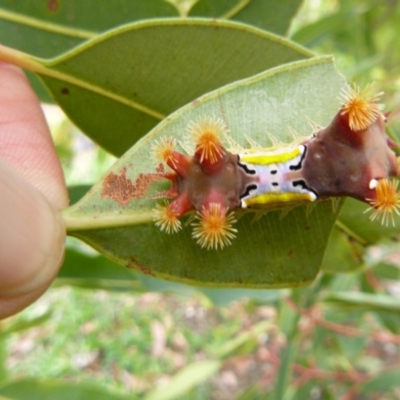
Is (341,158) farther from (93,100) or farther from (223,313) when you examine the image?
(223,313)

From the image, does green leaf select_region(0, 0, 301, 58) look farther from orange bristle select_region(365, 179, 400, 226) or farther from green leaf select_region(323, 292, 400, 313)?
green leaf select_region(323, 292, 400, 313)

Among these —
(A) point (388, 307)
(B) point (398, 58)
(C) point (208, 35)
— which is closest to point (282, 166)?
(C) point (208, 35)

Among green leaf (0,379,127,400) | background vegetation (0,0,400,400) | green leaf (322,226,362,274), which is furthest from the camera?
green leaf (0,379,127,400)

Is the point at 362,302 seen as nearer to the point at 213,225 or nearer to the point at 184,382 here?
the point at 184,382

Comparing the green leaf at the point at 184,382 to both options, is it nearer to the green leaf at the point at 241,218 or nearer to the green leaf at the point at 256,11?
the green leaf at the point at 241,218

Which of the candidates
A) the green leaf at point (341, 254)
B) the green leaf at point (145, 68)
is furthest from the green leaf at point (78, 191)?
the green leaf at point (341, 254)

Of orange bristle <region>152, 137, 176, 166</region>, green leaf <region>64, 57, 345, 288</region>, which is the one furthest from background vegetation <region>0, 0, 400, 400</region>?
orange bristle <region>152, 137, 176, 166</region>
